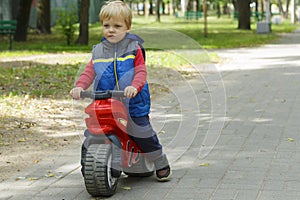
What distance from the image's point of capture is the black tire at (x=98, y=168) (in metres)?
5.27

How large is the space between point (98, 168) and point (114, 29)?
1.11m

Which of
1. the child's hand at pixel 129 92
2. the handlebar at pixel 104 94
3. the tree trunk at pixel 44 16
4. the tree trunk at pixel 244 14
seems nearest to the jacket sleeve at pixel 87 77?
the handlebar at pixel 104 94

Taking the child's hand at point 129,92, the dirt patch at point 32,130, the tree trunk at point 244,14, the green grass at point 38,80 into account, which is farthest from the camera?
the tree trunk at point 244,14

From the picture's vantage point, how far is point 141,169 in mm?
5945

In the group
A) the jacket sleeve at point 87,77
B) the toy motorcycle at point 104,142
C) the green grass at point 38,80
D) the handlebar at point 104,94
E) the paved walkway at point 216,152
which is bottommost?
the paved walkway at point 216,152

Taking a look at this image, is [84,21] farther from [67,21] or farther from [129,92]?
[129,92]

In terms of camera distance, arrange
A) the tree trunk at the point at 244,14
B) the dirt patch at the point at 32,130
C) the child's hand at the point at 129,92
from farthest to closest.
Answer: the tree trunk at the point at 244,14 < the dirt patch at the point at 32,130 < the child's hand at the point at 129,92

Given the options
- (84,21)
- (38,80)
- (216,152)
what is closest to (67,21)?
(84,21)

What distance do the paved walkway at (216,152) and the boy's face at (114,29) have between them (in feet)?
4.11

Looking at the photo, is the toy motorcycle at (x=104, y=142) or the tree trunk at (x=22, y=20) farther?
the tree trunk at (x=22, y=20)

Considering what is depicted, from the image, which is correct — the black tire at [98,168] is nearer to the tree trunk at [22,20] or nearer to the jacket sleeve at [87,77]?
the jacket sleeve at [87,77]

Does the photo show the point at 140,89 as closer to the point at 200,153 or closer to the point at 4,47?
the point at 200,153

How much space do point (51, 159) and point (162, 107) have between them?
140 inches

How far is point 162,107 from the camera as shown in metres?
10.2
